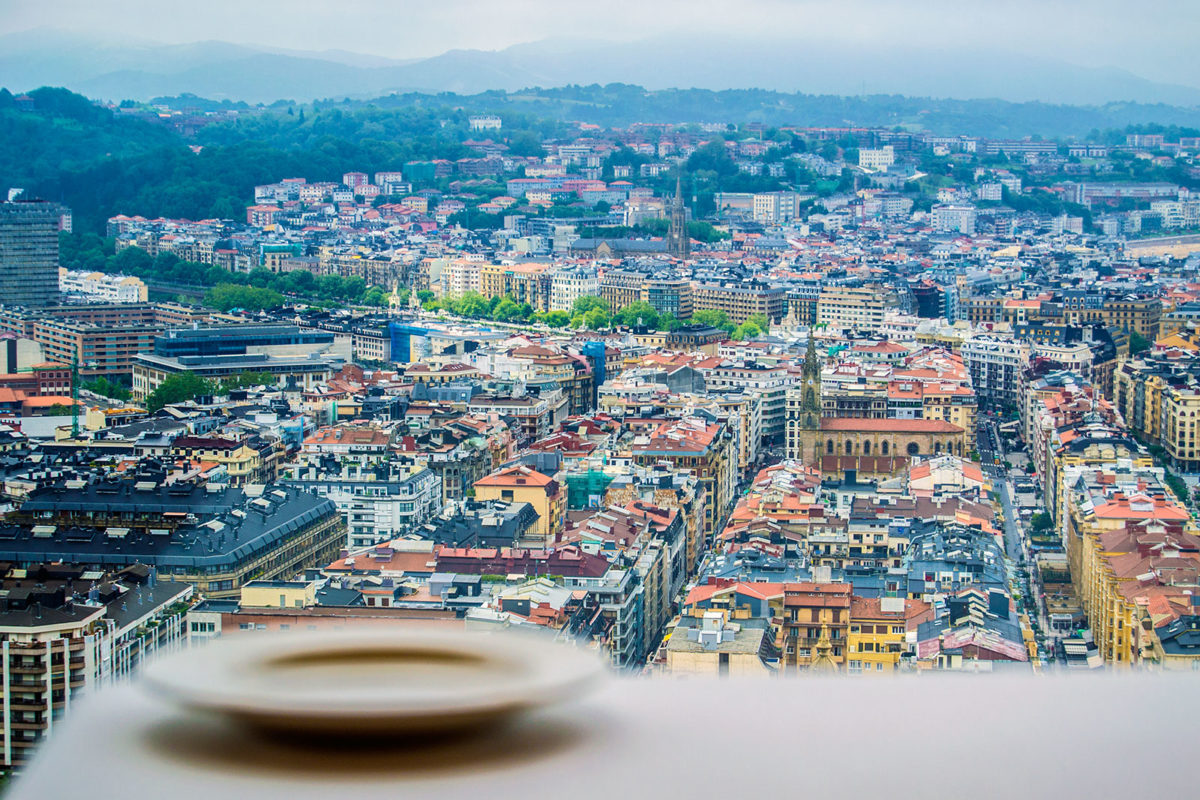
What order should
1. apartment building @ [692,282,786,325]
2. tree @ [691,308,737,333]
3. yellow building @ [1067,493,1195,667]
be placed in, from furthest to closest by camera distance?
1. apartment building @ [692,282,786,325]
2. tree @ [691,308,737,333]
3. yellow building @ [1067,493,1195,667]

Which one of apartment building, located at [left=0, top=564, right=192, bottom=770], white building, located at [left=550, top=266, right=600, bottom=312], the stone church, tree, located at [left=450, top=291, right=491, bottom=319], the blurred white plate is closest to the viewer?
the blurred white plate

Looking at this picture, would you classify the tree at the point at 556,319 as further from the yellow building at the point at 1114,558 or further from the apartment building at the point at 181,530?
the yellow building at the point at 1114,558

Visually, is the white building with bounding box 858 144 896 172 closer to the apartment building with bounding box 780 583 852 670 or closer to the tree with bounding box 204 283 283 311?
the tree with bounding box 204 283 283 311

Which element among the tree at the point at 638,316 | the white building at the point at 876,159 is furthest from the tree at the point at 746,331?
the white building at the point at 876,159

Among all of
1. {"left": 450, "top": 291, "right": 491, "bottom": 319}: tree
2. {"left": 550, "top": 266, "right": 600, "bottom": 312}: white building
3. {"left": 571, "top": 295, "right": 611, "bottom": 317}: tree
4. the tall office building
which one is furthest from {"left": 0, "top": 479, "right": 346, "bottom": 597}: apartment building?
the tall office building

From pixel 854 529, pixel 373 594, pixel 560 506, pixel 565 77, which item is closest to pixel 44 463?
pixel 560 506

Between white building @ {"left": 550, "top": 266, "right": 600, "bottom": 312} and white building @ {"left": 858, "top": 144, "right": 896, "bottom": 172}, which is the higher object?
white building @ {"left": 858, "top": 144, "right": 896, "bottom": 172}

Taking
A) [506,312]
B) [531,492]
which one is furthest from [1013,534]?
[506,312]
